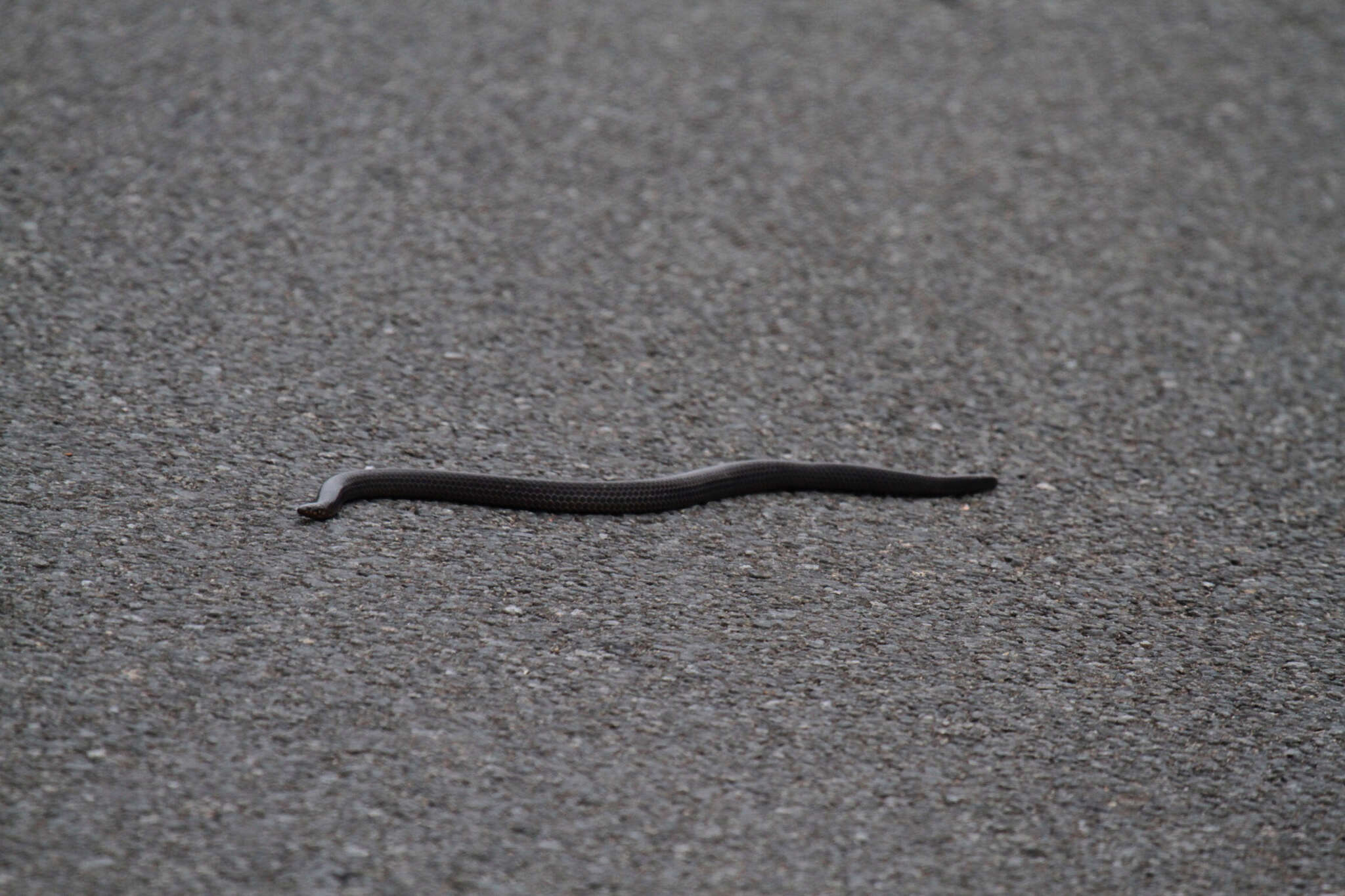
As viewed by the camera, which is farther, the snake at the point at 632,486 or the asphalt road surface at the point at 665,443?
the snake at the point at 632,486

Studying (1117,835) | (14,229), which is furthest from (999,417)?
(14,229)

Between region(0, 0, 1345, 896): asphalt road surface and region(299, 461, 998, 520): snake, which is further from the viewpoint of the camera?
region(299, 461, 998, 520): snake

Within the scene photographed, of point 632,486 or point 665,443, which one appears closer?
point 632,486
